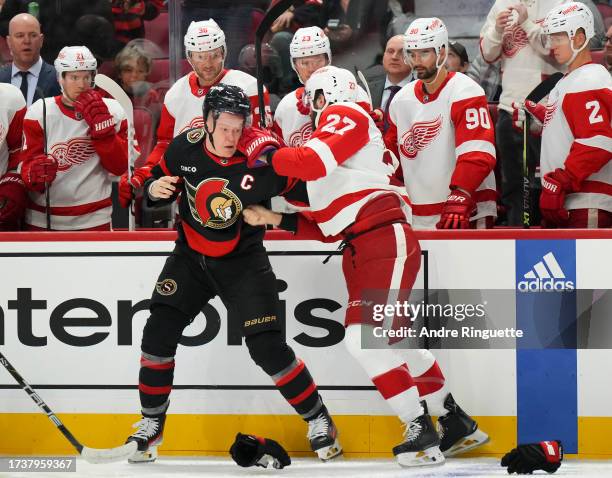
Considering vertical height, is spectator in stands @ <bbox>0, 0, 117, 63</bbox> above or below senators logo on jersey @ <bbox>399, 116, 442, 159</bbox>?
above

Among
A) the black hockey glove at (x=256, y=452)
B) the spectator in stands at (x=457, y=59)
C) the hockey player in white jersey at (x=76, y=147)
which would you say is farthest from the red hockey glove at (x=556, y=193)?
the hockey player in white jersey at (x=76, y=147)

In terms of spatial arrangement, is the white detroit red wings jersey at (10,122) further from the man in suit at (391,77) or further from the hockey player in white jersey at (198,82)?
the man in suit at (391,77)

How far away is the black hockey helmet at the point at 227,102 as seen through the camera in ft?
12.1

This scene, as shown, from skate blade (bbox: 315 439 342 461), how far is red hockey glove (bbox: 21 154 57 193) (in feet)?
5.04

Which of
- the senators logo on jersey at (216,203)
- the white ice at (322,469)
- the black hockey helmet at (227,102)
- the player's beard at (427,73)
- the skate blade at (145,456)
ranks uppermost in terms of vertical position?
the player's beard at (427,73)

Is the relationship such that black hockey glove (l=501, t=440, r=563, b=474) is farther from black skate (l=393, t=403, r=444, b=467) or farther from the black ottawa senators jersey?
the black ottawa senators jersey

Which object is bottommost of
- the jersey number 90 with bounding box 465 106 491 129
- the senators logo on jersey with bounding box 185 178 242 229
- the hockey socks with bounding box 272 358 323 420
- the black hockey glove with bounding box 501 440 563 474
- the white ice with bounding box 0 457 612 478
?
the white ice with bounding box 0 457 612 478

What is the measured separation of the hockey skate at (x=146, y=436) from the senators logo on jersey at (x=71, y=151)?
1300 millimetres

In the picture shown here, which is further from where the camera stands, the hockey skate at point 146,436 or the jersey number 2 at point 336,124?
the hockey skate at point 146,436

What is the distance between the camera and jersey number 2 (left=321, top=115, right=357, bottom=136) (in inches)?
143

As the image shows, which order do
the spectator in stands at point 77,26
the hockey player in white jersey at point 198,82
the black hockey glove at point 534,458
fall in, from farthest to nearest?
the spectator in stands at point 77,26 → the hockey player in white jersey at point 198,82 → the black hockey glove at point 534,458

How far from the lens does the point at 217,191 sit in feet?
12.4

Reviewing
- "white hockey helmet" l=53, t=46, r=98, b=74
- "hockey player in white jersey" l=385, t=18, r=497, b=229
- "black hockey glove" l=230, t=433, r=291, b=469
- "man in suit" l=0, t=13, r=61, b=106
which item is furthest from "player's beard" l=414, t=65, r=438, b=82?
"man in suit" l=0, t=13, r=61, b=106

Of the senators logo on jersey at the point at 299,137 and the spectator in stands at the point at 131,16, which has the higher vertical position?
the spectator in stands at the point at 131,16
